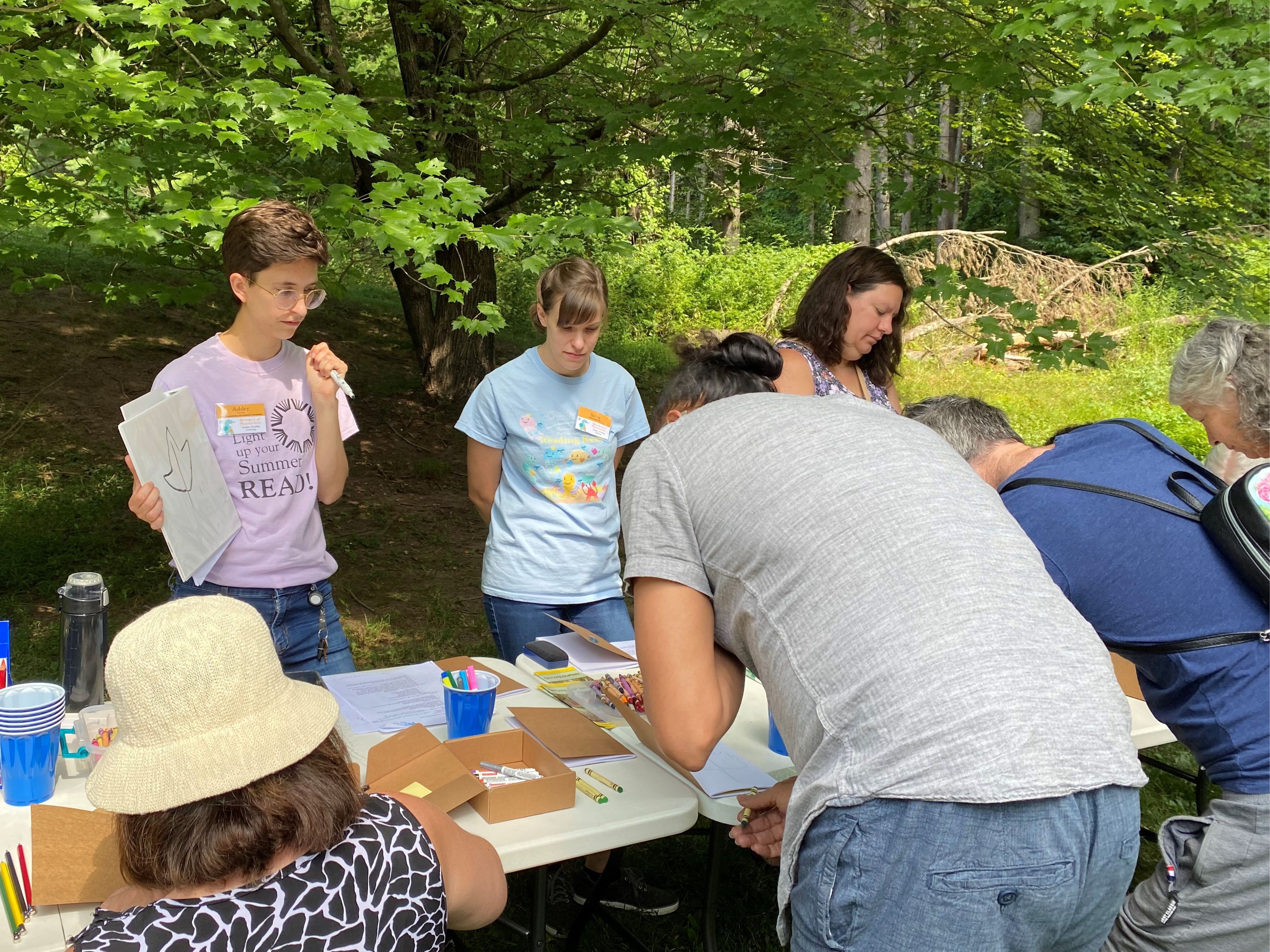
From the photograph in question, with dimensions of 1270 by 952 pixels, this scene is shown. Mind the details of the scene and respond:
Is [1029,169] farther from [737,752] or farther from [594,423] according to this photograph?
[737,752]

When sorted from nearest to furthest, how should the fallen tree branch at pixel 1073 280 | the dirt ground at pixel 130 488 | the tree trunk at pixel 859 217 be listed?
1. the dirt ground at pixel 130 488
2. the fallen tree branch at pixel 1073 280
3. the tree trunk at pixel 859 217

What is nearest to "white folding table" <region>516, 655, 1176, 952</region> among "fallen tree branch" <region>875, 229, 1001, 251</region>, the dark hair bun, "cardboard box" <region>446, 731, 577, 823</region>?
"cardboard box" <region>446, 731, 577, 823</region>

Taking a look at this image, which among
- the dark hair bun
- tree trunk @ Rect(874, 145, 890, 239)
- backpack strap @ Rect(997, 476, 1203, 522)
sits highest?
tree trunk @ Rect(874, 145, 890, 239)

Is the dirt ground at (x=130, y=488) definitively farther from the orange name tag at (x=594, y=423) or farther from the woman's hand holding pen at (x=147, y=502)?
the woman's hand holding pen at (x=147, y=502)

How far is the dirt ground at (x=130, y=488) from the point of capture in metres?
A: 5.04

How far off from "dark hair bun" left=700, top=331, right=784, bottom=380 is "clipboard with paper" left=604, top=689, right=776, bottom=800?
0.71 m

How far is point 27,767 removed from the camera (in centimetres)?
172

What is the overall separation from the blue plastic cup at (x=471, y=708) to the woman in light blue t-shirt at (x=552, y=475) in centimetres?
78

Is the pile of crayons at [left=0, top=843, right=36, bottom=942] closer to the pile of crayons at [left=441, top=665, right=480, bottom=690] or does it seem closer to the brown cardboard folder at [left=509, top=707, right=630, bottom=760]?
the pile of crayons at [left=441, top=665, right=480, bottom=690]

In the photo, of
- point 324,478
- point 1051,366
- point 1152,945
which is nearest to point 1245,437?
point 1152,945

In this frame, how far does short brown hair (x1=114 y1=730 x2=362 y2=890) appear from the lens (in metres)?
1.15

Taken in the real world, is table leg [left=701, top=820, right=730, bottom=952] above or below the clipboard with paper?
below

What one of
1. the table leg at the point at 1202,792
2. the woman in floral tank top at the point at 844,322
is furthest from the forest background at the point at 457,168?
the woman in floral tank top at the point at 844,322

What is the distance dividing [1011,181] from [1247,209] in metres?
1.08
